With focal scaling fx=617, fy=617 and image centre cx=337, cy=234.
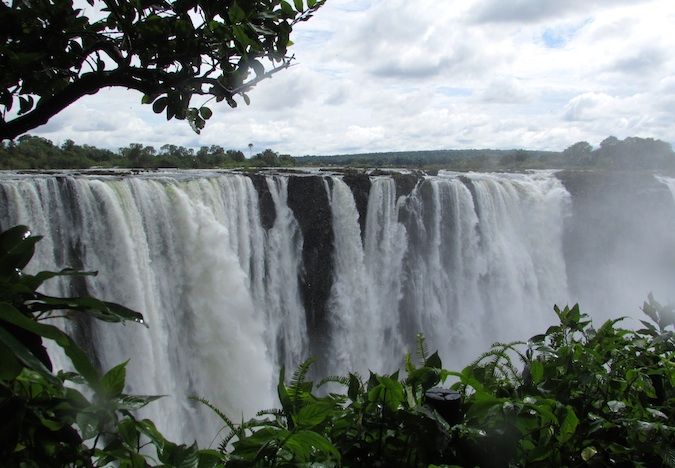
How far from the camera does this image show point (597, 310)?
2595 centimetres

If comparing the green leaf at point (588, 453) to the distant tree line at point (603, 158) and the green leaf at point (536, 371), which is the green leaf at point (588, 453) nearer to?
the green leaf at point (536, 371)

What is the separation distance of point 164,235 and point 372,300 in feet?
24.4

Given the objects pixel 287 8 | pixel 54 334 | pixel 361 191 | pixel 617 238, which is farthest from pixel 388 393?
pixel 617 238

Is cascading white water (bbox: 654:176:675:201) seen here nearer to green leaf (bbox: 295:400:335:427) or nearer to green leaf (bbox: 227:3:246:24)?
green leaf (bbox: 227:3:246:24)

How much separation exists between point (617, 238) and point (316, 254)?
16.8 m

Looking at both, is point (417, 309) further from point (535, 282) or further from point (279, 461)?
point (279, 461)

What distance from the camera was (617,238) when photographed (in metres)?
27.4

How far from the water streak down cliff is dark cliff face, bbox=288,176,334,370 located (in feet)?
0.13

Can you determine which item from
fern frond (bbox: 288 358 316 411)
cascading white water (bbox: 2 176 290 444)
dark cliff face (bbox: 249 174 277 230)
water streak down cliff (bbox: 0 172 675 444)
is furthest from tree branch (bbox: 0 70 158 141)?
dark cliff face (bbox: 249 174 277 230)

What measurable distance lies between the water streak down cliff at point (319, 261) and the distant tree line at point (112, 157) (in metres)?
12.9

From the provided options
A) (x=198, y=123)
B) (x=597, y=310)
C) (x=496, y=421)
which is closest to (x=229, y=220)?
(x=198, y=123)

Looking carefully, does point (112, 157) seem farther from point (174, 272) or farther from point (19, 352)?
A: point (19, 352)

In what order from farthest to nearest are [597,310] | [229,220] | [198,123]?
1. [597,310]
2. [229,220]
3. [198,123]

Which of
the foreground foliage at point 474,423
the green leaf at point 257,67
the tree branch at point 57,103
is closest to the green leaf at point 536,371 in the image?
the foreground foliage at point 474,423
